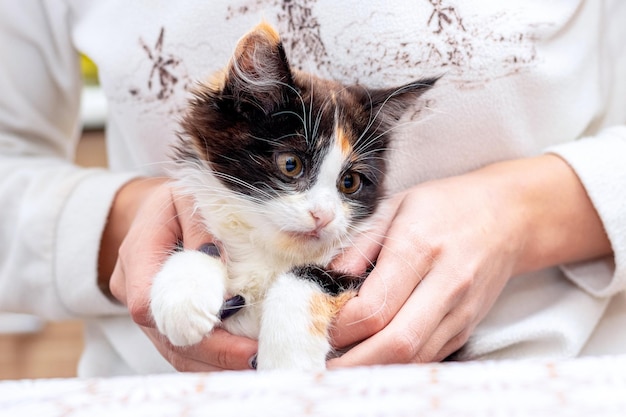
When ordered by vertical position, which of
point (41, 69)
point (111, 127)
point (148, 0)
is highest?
point (148, 0)

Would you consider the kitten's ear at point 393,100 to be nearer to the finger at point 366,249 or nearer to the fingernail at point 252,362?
the finger at point 366,249

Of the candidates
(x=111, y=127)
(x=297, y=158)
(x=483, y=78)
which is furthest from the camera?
(x=111, y=127)

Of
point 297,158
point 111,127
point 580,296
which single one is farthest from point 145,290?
point 580,296

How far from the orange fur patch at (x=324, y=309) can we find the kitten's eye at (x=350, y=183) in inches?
6.8

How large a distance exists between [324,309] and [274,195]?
0.59 ft

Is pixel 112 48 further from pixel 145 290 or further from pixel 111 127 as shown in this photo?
pixel 145 290

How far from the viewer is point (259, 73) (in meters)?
0.90

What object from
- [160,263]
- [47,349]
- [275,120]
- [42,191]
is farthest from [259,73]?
[47,349]

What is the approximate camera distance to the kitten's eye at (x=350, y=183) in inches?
38.9

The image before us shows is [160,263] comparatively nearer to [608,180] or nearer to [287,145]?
[287,145]

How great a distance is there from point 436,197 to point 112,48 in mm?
630

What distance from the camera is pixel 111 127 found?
135 centimetres

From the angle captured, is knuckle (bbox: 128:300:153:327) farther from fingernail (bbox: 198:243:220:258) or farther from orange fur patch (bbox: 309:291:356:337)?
orange fur patch (bbox: 309:291:356:337)

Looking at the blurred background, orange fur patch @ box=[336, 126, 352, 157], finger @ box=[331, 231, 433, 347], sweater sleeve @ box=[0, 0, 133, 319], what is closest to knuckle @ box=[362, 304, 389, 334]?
finger @ box=[331, 231, 433, 347]
